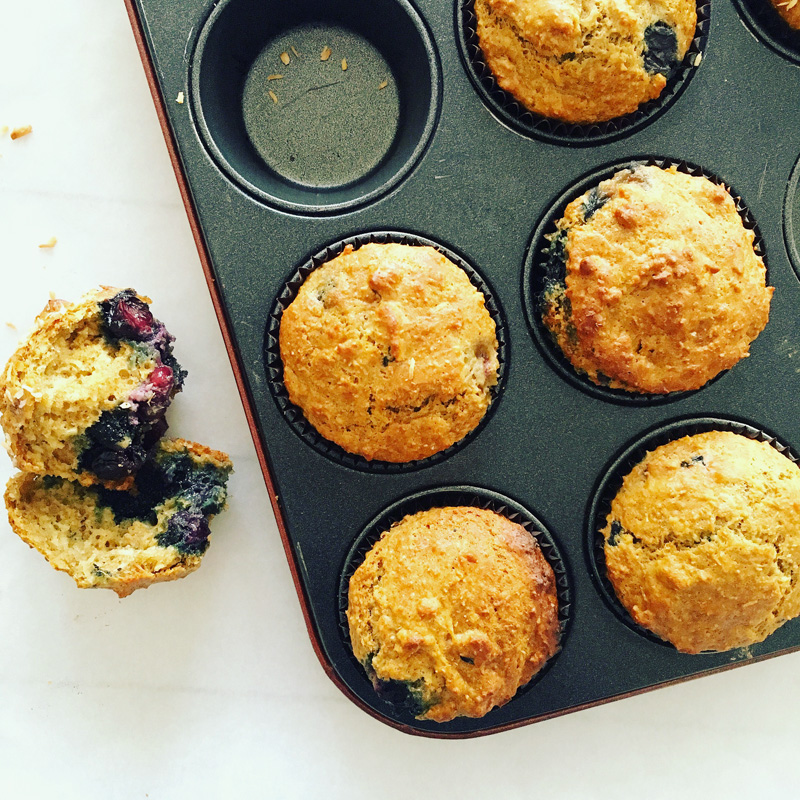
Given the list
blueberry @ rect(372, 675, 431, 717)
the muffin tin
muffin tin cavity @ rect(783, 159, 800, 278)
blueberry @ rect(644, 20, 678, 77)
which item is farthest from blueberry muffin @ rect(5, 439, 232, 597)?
muffin tin cavity @ rect(783, 159, 800, 278)

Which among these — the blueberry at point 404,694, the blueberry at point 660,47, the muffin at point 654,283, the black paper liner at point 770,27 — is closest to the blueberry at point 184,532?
the blueberry at point 404,694

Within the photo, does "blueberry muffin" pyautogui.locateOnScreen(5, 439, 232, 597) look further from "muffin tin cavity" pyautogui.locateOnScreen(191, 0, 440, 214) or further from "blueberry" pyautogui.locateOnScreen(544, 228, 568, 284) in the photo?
"blueberry" pyautogui.locateOnScreen(544, 228, 568, 284)

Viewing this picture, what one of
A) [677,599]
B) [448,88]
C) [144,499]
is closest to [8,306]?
[144,499]

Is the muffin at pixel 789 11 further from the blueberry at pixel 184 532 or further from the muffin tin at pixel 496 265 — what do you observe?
the blueberry at pixel 184 532

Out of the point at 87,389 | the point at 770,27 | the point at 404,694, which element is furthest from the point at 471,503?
the point at 770,27

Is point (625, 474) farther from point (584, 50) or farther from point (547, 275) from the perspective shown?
point (584, 50)

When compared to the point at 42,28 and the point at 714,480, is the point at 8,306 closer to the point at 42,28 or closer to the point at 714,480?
the point at 42,28
